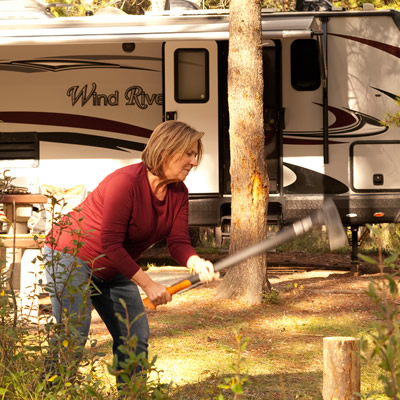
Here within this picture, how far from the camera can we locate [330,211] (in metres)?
3.78

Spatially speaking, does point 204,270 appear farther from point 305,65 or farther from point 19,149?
point 19,149

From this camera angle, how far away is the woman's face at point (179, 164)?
11.5 ft

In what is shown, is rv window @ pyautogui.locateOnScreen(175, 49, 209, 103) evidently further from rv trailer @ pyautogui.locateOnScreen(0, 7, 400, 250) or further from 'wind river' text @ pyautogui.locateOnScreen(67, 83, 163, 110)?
'wind river' text @ pyautogui.locateOnScreen(67, 83, 163, 110)

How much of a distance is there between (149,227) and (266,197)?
4.16 metres

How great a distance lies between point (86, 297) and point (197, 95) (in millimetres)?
6291

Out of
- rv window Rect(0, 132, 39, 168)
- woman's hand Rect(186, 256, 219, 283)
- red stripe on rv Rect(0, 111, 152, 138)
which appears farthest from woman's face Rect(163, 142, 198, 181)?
rv window Rect(0, 132, 39, 168)

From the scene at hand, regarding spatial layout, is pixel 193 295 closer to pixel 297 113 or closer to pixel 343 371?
pixel 297 113

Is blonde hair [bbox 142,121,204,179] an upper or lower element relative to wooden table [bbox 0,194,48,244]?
upper

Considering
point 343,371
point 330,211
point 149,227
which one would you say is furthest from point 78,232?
point 343,371

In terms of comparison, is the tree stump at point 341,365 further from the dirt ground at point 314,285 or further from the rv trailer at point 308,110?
the rv trailer at point 308,110

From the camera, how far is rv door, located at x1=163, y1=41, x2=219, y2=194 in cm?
934

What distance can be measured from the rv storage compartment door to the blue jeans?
19.5ft

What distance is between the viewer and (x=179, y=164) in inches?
139

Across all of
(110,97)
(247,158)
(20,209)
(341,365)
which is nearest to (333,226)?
(341,365)
